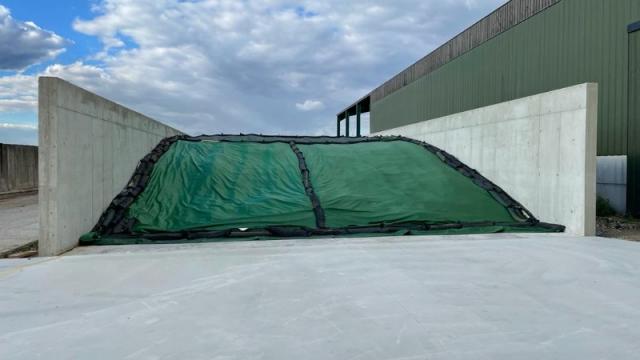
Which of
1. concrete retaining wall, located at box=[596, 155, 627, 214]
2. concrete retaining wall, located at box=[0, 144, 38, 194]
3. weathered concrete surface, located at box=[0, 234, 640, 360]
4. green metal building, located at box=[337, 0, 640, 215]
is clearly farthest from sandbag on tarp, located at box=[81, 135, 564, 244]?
concrete retaining wall, located at box=[0, 144, 38, 194]

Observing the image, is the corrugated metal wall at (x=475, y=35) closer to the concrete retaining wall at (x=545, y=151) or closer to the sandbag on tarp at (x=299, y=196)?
the concrete retaining wall at (x=545, y=151)

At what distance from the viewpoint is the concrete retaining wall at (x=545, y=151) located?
306 inches

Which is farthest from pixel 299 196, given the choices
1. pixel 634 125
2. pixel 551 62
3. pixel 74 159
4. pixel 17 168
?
pixel 17 168

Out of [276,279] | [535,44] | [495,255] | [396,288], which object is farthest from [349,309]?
[535,44]

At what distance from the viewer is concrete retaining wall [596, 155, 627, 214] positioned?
10.7m

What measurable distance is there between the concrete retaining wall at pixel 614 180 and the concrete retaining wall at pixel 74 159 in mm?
11764

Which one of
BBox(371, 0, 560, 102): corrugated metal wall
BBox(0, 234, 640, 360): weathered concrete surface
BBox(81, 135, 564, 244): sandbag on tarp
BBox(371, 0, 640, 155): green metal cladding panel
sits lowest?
BBox(0, 234, 640, 360): weathered concrete surface

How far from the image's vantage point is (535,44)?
14961mm

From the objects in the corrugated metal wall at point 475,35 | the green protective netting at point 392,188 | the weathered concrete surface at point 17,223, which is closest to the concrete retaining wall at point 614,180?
the green protective netting at point 392,188

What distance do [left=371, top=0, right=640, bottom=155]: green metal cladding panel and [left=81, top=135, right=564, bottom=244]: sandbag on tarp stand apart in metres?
4.22

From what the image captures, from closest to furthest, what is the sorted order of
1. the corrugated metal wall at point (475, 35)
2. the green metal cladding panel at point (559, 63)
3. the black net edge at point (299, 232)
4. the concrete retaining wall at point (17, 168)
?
the black net edge at point (299, 232) < the green metal cladding panel at point (559, 63) < the corrugated metal wall at point (475, 35) < the concrete retaining wall at point (17, 168)

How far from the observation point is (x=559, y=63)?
13570 millimetres

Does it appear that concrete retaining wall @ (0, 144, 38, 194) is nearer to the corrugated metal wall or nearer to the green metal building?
the green metal building

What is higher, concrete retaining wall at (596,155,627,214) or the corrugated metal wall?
the corrugated metal wall
